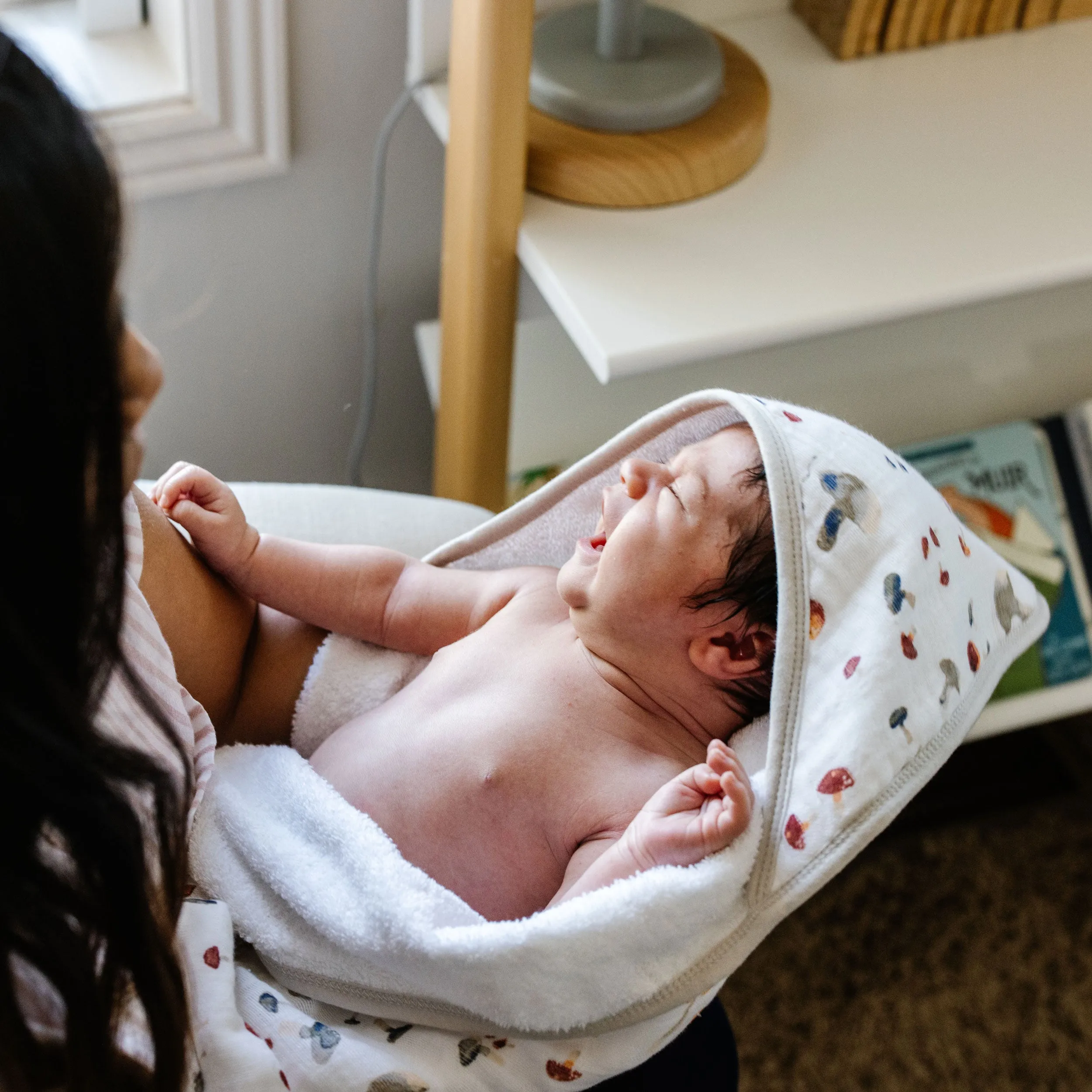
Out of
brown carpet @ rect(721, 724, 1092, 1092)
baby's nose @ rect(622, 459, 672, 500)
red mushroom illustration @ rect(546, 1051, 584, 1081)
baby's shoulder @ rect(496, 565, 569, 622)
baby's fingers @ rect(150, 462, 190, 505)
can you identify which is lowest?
brown carpet @ rect(721, 724, 1092, 1092)

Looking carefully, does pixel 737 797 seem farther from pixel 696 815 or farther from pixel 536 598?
pixel 536 598

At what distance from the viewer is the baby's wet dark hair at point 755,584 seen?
2.37ft

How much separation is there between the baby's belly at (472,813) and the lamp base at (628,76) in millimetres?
494

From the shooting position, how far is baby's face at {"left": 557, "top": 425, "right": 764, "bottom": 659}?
0.73m

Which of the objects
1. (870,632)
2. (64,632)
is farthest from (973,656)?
(64,632)

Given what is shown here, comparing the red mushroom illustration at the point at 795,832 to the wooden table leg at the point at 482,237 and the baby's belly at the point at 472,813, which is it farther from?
the wooden table leg at the point at 482,237

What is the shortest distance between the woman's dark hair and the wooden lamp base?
54 cm

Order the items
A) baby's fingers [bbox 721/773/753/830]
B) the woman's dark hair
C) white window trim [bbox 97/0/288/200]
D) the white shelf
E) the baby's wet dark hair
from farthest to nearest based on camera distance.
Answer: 1. white window trim [bbox 97/0/288/200]
2. the white shelf
3. the baby's wet dark hair
4. baby's fingers [bbox 721/773/753/830]
5. the woman's dark hair

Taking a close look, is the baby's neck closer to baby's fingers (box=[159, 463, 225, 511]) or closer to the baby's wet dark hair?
the baby's wet dark hair

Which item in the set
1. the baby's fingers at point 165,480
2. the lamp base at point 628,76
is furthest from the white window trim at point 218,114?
the baby's fingers at point 165,480

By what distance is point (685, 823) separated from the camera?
24.8 inches

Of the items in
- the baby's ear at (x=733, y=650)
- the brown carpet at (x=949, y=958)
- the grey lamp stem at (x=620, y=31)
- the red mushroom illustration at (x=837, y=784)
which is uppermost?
the grey lamp stem at (x=620, y=31)

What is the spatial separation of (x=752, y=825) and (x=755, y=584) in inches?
6.2

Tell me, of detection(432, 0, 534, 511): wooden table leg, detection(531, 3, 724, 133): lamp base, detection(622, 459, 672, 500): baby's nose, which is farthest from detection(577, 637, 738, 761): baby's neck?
detection(531, 3, 724, 133): lamp base
